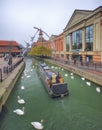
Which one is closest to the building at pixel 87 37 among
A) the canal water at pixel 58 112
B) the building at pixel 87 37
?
the building at pixel 87 37

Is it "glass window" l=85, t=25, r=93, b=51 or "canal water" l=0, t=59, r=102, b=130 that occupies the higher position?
Result: "glass window" l=85, t=25, r=93, b=51

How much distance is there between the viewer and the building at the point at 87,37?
108 ft

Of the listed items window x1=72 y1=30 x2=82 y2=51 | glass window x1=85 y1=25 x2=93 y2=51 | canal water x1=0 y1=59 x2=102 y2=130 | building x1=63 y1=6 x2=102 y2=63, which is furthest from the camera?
window x1=72 y1=30 x2=82 y2=51

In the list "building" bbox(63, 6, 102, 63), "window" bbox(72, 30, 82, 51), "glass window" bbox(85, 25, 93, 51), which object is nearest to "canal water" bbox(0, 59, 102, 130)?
"building" bbox(63, 6, 102, 63)

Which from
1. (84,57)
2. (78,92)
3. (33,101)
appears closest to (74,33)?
(84,57)

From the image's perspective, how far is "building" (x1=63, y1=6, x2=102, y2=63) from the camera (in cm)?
3291

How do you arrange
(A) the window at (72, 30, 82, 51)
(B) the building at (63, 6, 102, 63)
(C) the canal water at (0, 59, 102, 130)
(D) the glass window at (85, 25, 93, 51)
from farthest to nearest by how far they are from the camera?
1. (A) the window at (72, 30, 82, 51)
2. (D) the glass window at (85, 25, 93, 51)
3. (B) the building at (63, 6, 102, 63)
4. (C) the canal water at (0, 59, 102, 130)

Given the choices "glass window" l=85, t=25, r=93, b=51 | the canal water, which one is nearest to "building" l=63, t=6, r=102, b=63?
"glass window" l=85, t=25, r=93, b=51

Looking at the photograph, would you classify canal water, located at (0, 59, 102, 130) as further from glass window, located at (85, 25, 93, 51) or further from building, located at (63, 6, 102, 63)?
glass window, located at (85, 25, 93, 51)

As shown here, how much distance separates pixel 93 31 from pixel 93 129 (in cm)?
2762

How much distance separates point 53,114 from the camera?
42.1ft

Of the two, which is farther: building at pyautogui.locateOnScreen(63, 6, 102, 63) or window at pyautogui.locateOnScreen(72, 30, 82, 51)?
window at pyautogui.locateOnScreen(72, 30, 82, 51)

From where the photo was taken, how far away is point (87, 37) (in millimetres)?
Result: 38875

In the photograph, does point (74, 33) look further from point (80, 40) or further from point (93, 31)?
point (93, 31)
